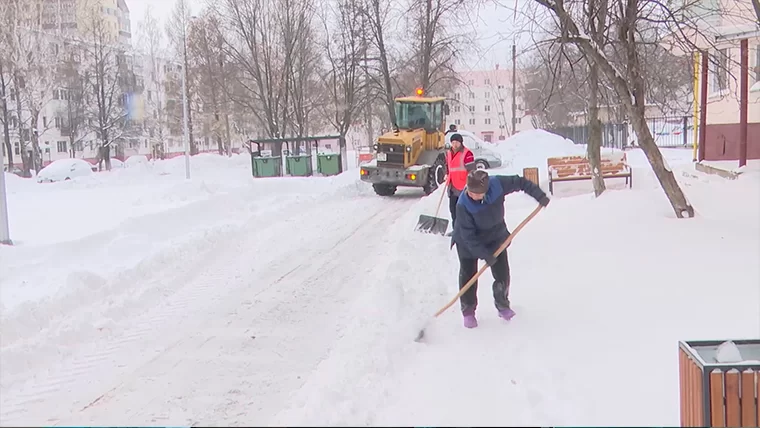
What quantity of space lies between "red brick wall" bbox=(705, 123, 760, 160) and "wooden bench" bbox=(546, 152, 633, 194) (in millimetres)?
3062

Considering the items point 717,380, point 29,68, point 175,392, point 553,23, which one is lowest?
point 175,392

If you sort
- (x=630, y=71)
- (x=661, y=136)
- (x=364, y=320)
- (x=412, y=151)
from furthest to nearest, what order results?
(x=661, y=136) → (x=412, y=151) → (x=630, y=71) → (x=364, y=320)

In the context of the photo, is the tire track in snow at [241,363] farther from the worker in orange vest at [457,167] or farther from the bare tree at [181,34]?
the bare tree at [181,34]

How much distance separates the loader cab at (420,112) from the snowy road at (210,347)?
30.5 ft

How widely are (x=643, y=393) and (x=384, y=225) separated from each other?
28.0 ft

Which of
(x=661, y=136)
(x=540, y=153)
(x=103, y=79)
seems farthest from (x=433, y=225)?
(x=103, y=79)

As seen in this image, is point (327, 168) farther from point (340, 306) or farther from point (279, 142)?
point (340, 306)

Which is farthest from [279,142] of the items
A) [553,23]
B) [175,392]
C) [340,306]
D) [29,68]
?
[175,392]

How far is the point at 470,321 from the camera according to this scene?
5707 millimetres

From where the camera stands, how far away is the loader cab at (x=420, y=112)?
18.6 meters

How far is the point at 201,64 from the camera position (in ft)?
144

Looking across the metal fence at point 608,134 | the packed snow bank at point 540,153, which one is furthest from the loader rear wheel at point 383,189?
the metal fence at point 608,134

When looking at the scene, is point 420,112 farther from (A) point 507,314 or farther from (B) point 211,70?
(B) point 211,70

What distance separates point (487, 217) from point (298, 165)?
23084 millimetres
